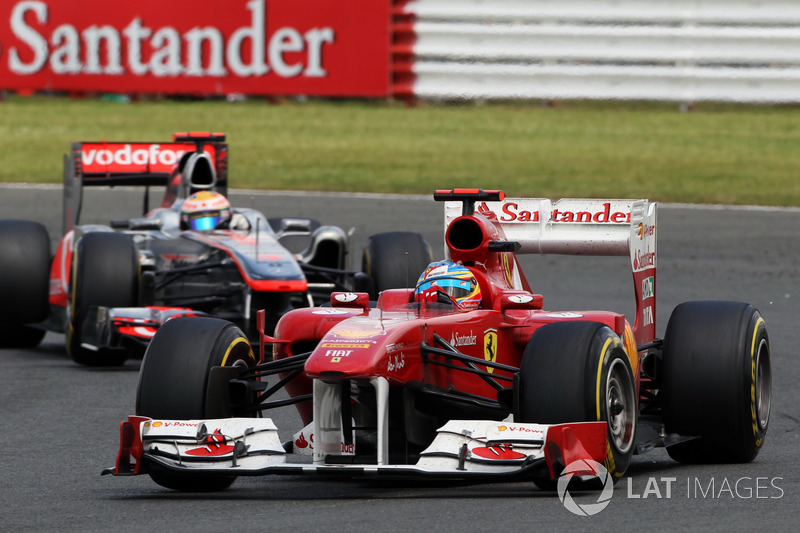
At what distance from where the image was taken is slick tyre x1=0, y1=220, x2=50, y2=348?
1340 cm

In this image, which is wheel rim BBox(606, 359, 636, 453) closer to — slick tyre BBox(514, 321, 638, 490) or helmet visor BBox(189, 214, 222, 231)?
slick tyre BBox(514, 321, 638, 490)

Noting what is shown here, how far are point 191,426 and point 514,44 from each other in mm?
22928

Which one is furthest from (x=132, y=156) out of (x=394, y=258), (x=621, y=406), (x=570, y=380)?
(x=570, y=380)

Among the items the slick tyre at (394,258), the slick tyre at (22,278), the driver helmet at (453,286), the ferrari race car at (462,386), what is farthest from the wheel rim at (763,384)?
the slick tyre at (22,278)

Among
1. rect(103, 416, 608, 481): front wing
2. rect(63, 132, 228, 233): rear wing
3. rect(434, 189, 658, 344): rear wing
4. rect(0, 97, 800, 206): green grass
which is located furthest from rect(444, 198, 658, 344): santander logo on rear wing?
rect(0, 97, 800, 206): green grass

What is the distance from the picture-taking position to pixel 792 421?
9844 millimetres

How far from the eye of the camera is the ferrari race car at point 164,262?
1248 centimetres

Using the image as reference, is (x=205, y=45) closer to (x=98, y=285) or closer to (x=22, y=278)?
(x=22, y=278)

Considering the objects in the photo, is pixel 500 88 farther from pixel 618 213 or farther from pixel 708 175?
pixel 618 213

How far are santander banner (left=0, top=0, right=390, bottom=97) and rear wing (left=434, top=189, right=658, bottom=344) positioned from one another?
2112cm

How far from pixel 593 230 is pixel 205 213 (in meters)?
5.64

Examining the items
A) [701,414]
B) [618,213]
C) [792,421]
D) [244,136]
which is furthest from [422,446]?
[244,136]

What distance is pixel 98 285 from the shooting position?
41.0 feet

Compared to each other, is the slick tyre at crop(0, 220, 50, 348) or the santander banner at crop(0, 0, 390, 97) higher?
the santander banner at crop(0, 0, 390, 97)
